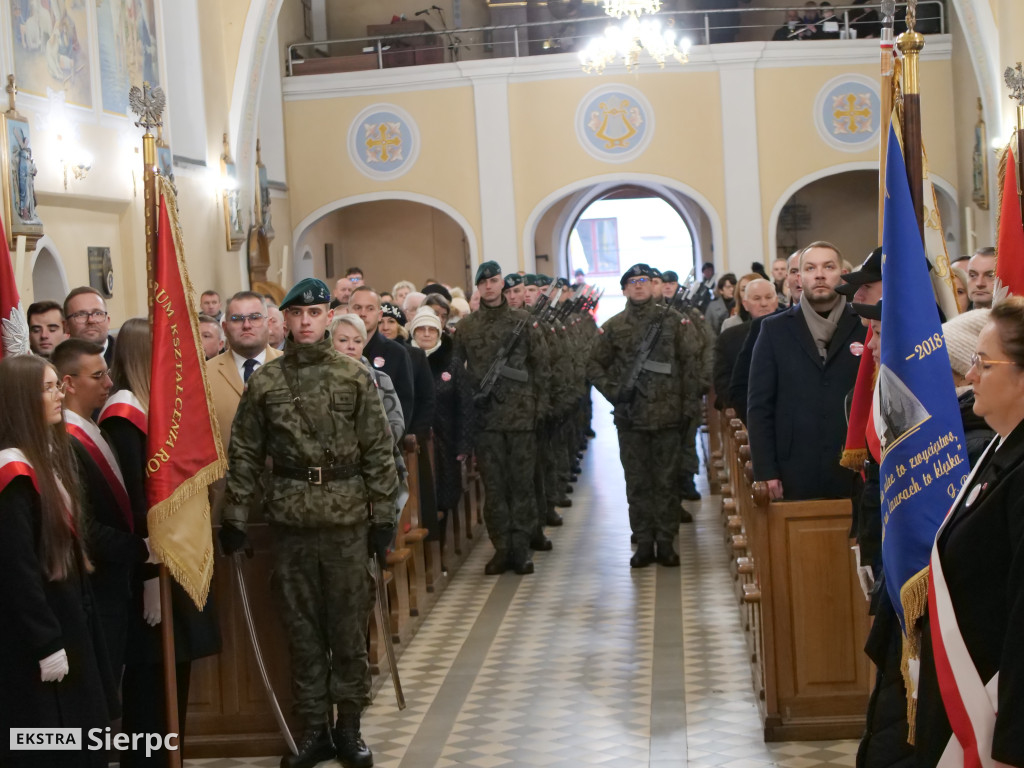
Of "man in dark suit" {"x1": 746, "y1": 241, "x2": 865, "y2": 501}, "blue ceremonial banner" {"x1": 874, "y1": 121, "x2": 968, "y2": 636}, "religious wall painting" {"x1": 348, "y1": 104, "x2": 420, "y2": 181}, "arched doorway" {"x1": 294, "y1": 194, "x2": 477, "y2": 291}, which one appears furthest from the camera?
"arched doorway" {"x1": 294, "y1": 194, "x2": 477, "y2": 291}

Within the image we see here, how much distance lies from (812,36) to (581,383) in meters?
10.4

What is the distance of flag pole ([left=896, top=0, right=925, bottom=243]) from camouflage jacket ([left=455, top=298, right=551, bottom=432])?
4499 millimetres

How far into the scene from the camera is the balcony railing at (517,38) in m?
19.7

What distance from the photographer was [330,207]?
2011 centimetres

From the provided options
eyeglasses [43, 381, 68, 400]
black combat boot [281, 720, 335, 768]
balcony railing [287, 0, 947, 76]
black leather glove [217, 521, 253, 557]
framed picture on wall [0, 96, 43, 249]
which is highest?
balcony railing [287, 0, 947, 76]

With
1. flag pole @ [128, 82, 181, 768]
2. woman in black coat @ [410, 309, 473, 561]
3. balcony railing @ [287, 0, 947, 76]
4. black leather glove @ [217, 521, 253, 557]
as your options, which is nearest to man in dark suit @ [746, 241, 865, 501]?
black leather glove @ [217, 521, 253, 557]

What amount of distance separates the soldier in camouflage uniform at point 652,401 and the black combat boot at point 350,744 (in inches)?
141

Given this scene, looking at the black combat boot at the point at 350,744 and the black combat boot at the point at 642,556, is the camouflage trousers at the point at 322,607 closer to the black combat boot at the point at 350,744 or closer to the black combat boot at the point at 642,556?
the black combat boot at the point at 350,744

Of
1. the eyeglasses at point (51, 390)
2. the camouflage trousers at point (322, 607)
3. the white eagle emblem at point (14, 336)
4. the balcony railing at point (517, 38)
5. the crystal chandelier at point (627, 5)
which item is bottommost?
the camouflage trousers at point (322, 607)

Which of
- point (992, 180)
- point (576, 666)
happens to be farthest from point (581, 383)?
point (992, 180)

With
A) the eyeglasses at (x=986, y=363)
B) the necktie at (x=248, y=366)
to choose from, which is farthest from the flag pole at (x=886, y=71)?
the necktie at (x=248, y=366)

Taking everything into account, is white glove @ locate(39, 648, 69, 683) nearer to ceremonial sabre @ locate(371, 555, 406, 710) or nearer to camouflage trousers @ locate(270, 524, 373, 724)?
camouflage trousers @ locate(270, 524, 373, 724)

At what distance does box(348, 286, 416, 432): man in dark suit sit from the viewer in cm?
736

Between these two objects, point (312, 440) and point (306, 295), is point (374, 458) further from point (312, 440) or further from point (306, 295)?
point (306, 295)
